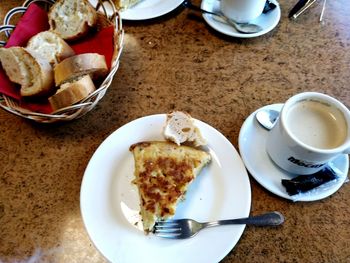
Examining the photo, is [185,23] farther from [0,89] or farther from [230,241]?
[230,241]

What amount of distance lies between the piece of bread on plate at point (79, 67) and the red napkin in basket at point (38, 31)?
0.05m

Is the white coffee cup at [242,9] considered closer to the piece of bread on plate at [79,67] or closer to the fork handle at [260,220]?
the piece of bread on plate at [79,67]

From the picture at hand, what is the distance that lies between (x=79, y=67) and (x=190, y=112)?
0.35 meters

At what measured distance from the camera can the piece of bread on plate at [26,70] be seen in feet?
3.23

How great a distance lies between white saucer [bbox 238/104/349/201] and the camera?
2.79 ft

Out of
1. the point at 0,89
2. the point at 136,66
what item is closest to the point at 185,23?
the point at 136,66

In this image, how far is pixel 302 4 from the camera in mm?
1269

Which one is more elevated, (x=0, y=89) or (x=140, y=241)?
(x=0, y=89)

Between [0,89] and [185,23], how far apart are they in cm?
67

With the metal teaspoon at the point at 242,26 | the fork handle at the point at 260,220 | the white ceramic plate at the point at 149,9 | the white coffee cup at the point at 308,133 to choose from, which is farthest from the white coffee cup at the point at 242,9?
the fork handle at the point at 260,220

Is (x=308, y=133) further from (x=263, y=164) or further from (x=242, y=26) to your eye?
(x=242, y=26)

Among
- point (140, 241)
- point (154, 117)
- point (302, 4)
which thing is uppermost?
point (302, 4)

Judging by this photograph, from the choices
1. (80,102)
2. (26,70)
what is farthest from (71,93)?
(26,70)

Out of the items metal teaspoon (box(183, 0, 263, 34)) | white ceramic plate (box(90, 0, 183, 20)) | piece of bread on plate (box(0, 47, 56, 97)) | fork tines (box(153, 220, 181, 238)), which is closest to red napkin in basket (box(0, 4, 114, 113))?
piece of bread on plate (box(0, 47, 56, 97))
